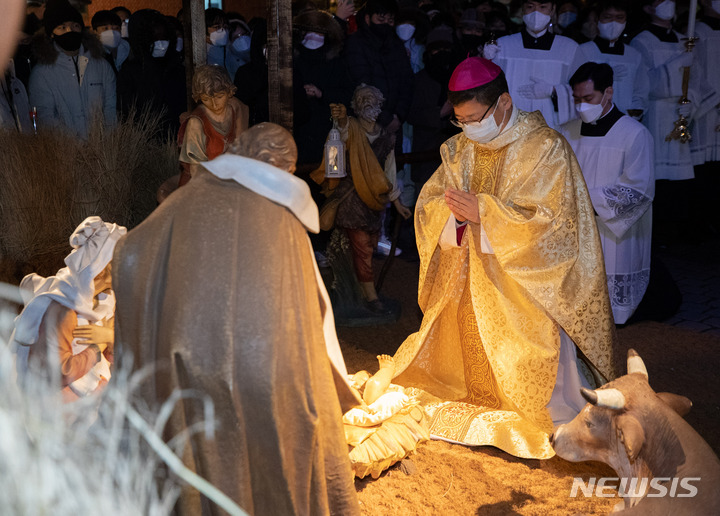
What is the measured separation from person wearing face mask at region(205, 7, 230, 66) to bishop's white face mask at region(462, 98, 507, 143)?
16.1 ft

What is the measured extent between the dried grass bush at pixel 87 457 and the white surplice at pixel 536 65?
576 cm

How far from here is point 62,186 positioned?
6.32 metres

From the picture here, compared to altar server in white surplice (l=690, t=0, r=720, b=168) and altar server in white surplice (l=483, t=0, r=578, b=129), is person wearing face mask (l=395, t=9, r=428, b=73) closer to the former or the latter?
altar server in white surplice (l=483, t=0, r=578, b=129)

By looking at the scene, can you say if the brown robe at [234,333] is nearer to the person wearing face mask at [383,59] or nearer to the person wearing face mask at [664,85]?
the person wearing face mask at [383,59]

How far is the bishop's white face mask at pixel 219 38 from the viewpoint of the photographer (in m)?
8.67

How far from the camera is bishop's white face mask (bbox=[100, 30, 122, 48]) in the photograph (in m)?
8.38

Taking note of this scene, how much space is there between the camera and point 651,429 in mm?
3221

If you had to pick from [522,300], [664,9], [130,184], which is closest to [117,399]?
[522,300]

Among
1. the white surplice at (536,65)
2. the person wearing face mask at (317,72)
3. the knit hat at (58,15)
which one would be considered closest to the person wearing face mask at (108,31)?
the knit hat at (58,15)

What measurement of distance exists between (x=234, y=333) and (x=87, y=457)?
0.64 m

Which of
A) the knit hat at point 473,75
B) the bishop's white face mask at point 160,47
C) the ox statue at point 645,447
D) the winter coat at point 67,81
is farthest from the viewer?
the bishop's white face mask at point 160,47

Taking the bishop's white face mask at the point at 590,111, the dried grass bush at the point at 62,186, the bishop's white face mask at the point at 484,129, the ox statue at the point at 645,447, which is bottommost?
the ox statue at the point at 645,447

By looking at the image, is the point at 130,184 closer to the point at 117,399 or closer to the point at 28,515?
the point at 117,399

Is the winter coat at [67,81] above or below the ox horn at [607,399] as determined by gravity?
above
